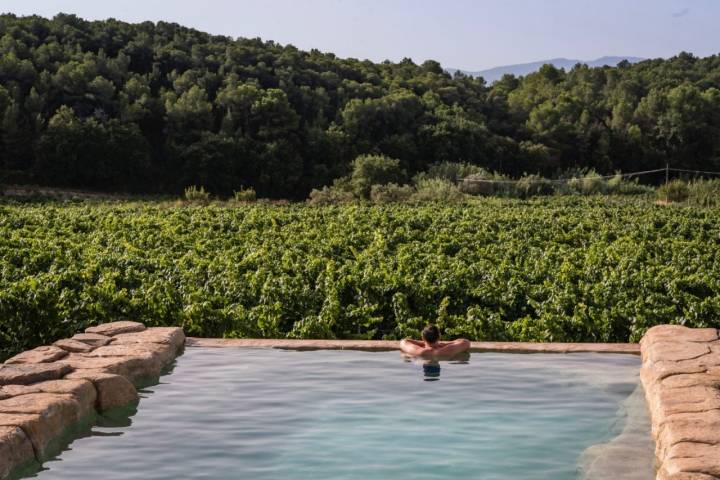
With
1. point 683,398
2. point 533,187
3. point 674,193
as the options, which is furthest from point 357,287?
point 533,187

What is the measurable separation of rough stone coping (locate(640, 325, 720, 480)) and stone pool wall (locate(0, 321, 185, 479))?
3486 mm

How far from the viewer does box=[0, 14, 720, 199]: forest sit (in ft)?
158

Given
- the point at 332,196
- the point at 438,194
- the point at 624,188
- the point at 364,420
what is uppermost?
the point at 624,188

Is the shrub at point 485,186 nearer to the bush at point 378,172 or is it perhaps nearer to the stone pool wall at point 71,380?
the bush at point 378,172

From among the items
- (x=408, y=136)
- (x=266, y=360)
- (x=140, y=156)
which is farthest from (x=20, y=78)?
(x=266, y=360)

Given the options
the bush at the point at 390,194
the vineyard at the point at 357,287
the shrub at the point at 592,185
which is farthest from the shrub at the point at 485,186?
the vineyard at the point at 357,287

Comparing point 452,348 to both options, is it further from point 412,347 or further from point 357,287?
A: point 357,287

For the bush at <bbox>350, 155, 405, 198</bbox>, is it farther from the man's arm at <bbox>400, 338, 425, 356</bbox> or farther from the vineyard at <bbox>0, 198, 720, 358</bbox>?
the man's arm at <bbox>400, 338, 425, 356</bbox>

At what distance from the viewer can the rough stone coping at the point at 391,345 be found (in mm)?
8344

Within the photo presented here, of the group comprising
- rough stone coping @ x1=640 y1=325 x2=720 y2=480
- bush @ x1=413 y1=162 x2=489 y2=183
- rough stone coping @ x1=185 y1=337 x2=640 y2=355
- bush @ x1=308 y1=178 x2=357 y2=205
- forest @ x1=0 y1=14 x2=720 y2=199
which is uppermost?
forest @ x1=0 y1=14 x2=720 y2=199

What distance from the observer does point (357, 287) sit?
10.6 m

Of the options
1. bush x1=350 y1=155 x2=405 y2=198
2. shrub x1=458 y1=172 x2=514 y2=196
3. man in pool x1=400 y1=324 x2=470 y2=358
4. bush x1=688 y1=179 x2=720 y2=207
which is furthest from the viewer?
bush x1=350 y1=155 x2=405 y2=198

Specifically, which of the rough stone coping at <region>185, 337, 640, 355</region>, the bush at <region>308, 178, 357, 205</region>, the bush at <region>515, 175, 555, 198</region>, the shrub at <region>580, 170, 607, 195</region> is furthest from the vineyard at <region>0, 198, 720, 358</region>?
the shrub at <region>580, 170, 607, 195</region>

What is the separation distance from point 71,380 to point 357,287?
448cm
